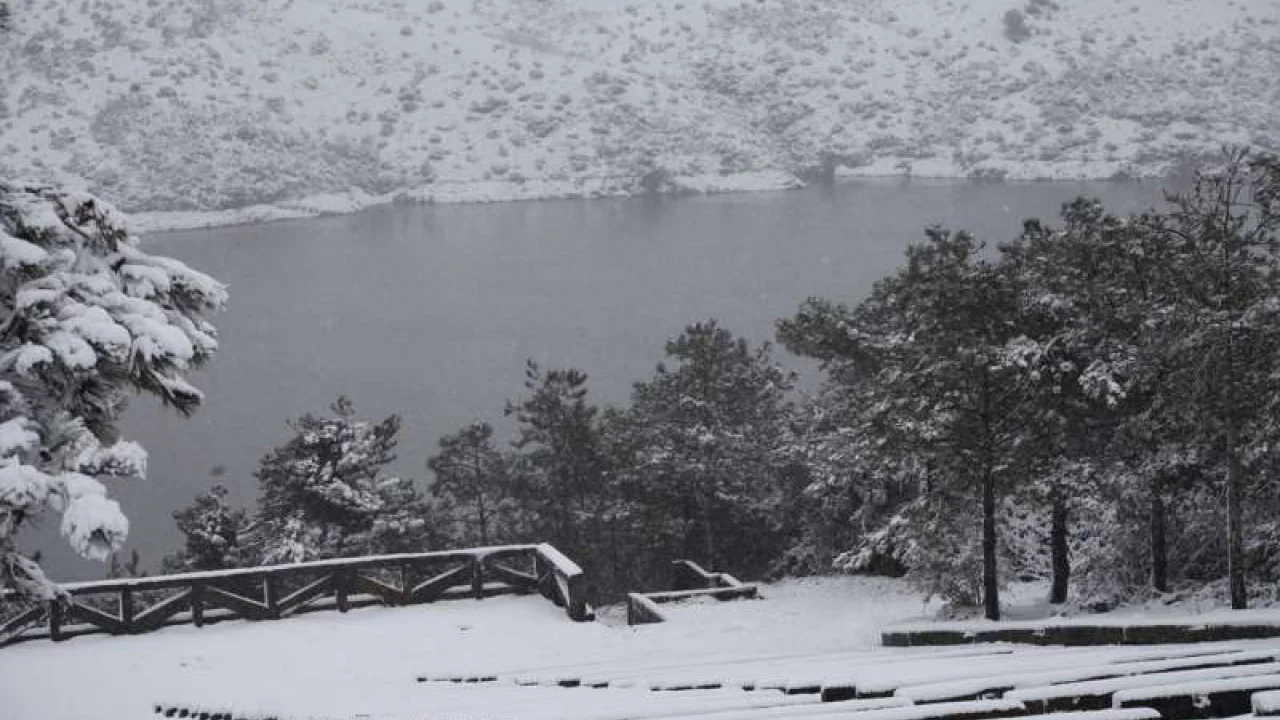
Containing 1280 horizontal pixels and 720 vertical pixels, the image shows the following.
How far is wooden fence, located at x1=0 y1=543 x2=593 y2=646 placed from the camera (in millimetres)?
14438

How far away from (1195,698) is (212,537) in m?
30.6

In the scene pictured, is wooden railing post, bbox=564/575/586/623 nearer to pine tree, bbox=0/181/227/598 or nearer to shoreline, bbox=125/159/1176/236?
pine tree, bbox=0/181/227/598

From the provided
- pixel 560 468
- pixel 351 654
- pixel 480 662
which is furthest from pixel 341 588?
pixel 560 468

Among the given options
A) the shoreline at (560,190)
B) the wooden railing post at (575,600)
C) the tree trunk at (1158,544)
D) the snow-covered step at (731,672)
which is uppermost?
the shoreline at (560,190)

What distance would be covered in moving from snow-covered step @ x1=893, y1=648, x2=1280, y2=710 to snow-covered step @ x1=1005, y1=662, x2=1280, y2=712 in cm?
3

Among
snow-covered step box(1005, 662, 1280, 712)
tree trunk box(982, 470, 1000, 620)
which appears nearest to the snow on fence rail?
tree trunk box(982, 470, 1000, 620)

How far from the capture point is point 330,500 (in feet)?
98.9

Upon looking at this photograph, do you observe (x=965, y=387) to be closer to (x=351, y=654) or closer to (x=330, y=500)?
(x=351, y=654)

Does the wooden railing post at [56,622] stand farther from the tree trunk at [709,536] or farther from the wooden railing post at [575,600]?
the tree trunk at [709,536]

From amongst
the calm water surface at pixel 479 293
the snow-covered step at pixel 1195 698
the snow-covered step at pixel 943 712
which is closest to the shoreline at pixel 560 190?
the calm water surface at pixel 479 293

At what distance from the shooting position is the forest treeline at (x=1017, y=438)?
1667cm

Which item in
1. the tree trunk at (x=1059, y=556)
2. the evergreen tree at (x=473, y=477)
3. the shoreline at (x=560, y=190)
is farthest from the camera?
the shoreline at (x=560, y=190)

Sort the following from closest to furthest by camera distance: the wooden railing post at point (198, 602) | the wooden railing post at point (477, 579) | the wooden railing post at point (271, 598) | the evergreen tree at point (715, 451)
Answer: the wooden railing post at point (198, 602), the wooden railing post at point (271, 598), the wooden railing post at point (477, 579), the evergreen tree at point (715, 451)

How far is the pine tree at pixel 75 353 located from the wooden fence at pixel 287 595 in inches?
294
